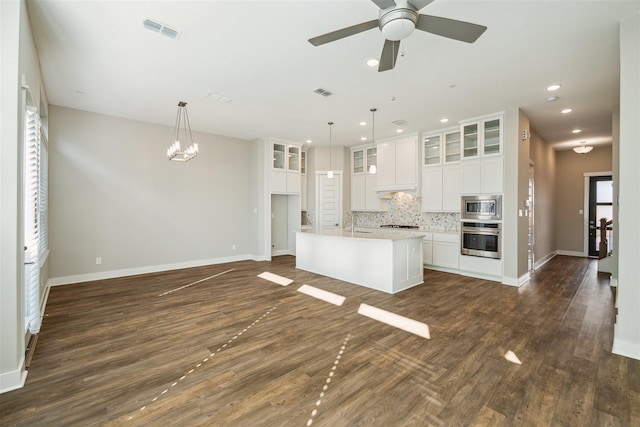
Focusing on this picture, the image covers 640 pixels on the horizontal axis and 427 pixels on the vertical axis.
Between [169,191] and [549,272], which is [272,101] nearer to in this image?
[169,191]

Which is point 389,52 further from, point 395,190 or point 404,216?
point 404,216

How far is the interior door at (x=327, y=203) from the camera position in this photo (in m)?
8.58

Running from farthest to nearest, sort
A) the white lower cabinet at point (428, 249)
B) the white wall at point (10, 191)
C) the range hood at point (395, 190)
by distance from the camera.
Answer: the range hood at point (395, 190)
the white lower cabinet at point (428, 249)
the white wall at point (10, 191)

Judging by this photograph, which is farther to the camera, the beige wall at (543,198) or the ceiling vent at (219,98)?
the beige wall at (543,198)

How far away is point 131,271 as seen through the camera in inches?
240

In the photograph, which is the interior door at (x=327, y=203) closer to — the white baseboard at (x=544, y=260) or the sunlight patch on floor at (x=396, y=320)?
the sunlight patch on floor at (x=396, y=320)

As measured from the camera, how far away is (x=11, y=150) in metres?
2.33

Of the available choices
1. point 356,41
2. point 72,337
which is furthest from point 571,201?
Result: point 72,337

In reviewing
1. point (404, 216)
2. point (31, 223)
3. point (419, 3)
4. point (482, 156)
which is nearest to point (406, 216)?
point (404, 216)

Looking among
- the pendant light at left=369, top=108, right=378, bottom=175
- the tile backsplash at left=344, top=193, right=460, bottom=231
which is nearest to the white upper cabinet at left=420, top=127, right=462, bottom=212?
the tile backsplash at left=344, top=193, right=460, bottom=231

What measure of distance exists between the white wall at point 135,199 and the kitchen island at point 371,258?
8.51 ft

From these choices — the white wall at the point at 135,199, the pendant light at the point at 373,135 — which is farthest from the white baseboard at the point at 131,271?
the pendant light at the point at 373,135

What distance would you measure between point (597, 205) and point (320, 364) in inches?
379

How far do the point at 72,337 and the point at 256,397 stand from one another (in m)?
2.42
